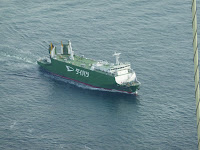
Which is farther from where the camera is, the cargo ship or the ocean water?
the cargo ship

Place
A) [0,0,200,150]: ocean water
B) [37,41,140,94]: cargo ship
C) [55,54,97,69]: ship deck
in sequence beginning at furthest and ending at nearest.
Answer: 1. [55,54,97,69]: ship deck
2. [37,41,140,94]: cargo ship
3. [0,0,200,150]: ocean water

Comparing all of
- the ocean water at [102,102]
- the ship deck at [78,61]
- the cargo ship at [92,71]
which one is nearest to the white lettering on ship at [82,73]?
the cargo ship at [92,71]

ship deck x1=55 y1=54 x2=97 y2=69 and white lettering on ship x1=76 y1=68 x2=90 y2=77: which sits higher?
ship deck x1=55 y1=54 x2=97 y2=69

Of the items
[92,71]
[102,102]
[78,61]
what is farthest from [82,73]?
[102,102]

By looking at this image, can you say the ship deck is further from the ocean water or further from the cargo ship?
the ocean water

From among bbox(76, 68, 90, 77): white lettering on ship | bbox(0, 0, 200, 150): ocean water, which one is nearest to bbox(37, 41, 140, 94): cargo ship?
bbox(76, 68, 90, 77): white lettering on ship

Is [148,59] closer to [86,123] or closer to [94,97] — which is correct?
[94,97]

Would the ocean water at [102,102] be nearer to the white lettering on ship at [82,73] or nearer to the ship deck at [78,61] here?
the white lettering on ship at [82,73]

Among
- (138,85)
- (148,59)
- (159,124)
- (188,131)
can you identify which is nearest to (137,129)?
(159,124)
